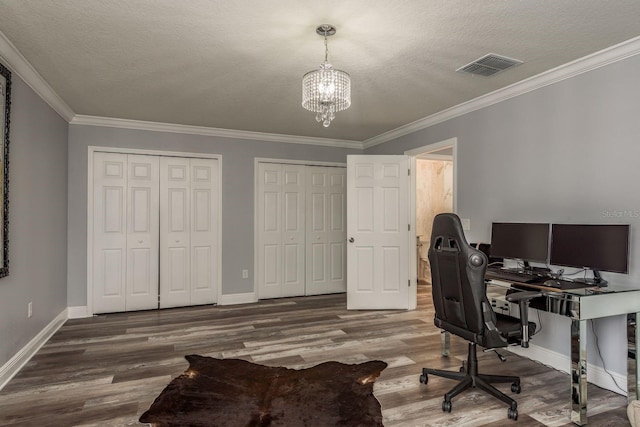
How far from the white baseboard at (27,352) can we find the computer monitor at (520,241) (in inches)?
160

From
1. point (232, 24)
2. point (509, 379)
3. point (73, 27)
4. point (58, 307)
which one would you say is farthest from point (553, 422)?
point (58, 307)

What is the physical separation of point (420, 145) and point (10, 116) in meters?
4.21

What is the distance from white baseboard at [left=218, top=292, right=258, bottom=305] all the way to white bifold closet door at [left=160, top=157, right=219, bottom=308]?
0.11 m

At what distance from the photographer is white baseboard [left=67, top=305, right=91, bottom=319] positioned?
15.3 ft

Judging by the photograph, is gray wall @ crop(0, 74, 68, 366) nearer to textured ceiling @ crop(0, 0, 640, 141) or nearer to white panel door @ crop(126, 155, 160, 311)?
textured ceiling @ crop(0, 0, 640, 141)

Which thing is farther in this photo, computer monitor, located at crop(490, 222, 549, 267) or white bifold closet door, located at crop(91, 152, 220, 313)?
white bifold closet door, located at crop(91, 152, 220, 313)

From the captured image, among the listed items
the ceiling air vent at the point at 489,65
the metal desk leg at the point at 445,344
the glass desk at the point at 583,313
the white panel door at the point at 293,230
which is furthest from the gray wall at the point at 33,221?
the glass desk at the point at 583,313

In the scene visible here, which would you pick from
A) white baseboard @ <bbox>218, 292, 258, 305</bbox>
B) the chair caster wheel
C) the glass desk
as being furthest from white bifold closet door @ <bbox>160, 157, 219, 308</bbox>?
the glass desk

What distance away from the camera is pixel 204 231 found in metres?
5.35

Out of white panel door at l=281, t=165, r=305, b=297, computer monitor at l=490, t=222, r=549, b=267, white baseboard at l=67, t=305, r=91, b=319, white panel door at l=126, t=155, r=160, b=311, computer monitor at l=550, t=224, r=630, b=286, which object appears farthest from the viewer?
white panel door at l=281, t=165, r=305, b=297

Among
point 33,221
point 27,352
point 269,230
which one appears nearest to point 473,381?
point 27,352

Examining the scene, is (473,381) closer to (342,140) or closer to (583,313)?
(583,313)

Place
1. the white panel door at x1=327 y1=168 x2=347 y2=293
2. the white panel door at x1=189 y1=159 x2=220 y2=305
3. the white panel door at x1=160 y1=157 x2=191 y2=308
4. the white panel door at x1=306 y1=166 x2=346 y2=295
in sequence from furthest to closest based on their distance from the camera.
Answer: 1. the white panel door at x1=327 y1=168 x2=347 y2=293
2. the white panel door at x1=306 y1=166 x2=346 y2=295
3. the white panel door at x1=189 y1=159 x2=220 y2=305
4. the white panel door at x1=160 y1=157 x2=191 y2=308

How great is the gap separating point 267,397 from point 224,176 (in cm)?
352
